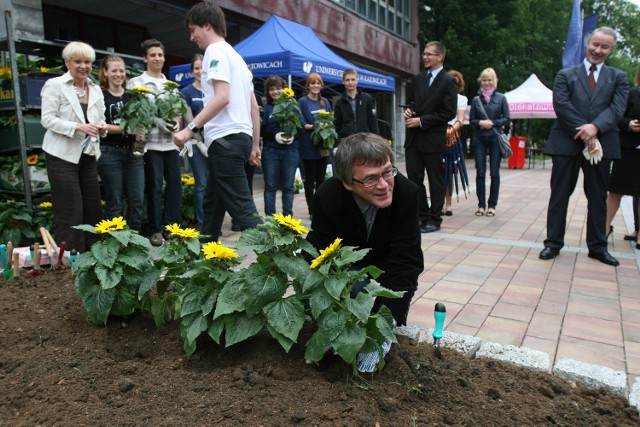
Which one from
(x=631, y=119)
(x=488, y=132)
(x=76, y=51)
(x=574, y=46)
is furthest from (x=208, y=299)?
(x=574, y=46)

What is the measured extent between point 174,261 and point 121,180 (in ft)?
9.22

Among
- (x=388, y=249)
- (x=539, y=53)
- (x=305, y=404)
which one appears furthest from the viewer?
(x=539, y=53)

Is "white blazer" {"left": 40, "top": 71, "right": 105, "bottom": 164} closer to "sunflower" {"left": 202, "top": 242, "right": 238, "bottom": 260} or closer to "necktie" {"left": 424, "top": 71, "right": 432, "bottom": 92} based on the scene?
"sunflower" {"left": 202, "top": 242, "right": 238, "bottom": 260}

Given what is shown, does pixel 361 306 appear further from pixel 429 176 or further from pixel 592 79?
pixel 429 176

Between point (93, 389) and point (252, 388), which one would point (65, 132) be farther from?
point (252, 388)

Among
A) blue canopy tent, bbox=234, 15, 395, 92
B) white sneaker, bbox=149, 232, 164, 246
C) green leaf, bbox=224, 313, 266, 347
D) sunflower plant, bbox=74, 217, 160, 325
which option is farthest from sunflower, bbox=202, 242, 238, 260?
blue canopy tent, bbox=234, 15, 395, 92

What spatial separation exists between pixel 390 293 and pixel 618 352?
1.59 m

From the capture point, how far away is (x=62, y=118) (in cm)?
433

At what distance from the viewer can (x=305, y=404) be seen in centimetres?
194

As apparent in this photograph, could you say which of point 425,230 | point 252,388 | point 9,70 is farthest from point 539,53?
point 252,388

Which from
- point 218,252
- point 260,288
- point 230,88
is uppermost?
point 230,88

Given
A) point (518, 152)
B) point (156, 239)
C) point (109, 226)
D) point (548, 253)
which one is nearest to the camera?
point (109, 226)

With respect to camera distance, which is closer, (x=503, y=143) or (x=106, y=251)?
(x=106, y=251)

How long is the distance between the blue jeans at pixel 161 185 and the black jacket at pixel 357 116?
2083mm
